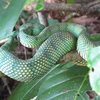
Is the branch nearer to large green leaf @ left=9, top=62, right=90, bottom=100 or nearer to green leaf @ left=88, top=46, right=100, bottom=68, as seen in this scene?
large green leaf @ left=9, top=62, right=90, bottom=100

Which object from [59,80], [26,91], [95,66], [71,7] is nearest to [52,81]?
[59,80]

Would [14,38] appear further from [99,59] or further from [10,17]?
[99,59]

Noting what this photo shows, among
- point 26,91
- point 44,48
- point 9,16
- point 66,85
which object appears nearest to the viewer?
point 9,16

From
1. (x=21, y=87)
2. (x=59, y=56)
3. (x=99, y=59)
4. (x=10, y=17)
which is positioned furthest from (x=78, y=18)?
(x=99, y=59)

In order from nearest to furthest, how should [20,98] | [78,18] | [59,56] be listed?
[59,56] → [20,98] → [78,18]

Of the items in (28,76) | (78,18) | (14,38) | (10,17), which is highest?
(10,17)

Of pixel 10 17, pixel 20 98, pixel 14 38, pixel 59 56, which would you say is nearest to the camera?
pixel 10 17

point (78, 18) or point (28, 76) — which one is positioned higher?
point (28, 76)

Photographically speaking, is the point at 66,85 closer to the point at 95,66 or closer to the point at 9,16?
the point at 9,16
